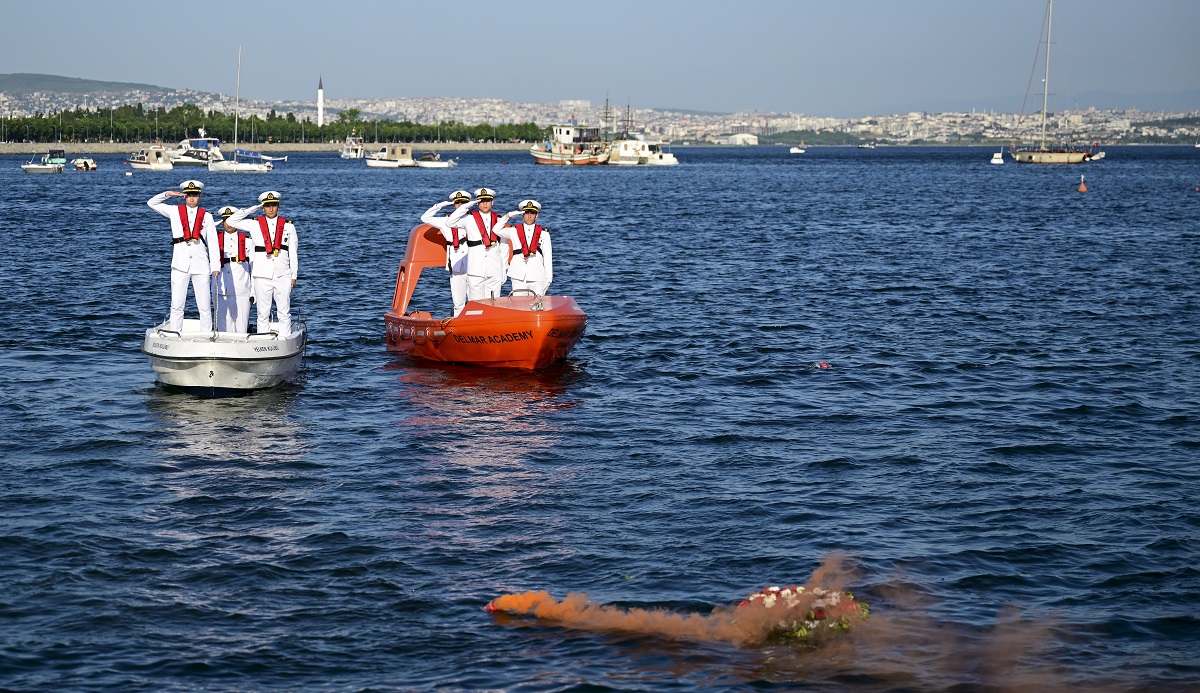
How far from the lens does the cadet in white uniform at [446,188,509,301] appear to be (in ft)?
68.8

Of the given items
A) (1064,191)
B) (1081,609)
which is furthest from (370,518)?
(1064,191)

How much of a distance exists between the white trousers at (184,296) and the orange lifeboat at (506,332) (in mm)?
3837

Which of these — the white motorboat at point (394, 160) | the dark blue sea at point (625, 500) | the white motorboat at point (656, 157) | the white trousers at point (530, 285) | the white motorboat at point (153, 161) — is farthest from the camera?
the white motorboat at point (656, 157)

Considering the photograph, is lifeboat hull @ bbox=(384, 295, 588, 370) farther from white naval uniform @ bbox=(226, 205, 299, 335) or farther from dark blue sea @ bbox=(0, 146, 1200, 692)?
white naval uniform @ bbox=(226, 205, 299, 335)

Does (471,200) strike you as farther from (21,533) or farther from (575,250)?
(575,250)

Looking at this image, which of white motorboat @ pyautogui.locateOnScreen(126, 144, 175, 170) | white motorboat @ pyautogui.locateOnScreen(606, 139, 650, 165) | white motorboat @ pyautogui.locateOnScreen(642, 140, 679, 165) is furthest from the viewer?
white motorboat @ pyautogui.locateOnScreen(642, 140, 679, 165)

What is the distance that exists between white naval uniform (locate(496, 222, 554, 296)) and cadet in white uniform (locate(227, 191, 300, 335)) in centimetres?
356

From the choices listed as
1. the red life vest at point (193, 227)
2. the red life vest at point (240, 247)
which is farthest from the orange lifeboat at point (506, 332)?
the red life vest at point (193, 227)

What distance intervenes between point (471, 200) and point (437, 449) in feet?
20.9

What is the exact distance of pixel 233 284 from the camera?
19.3 metres

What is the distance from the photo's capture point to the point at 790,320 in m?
28.8

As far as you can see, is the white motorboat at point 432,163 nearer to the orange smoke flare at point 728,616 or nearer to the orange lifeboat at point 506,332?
the orange lifeboat at point 506,332

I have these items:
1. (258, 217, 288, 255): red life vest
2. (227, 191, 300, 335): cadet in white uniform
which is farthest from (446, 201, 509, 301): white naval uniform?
(258, 217, 288, 255): red life vest

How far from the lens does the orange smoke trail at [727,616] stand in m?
10.2
